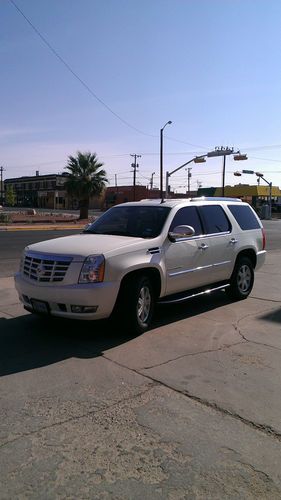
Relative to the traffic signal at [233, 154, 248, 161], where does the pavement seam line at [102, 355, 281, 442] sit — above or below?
below

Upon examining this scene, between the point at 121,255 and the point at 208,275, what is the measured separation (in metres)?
2.11

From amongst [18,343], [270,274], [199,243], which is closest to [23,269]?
[18,343]

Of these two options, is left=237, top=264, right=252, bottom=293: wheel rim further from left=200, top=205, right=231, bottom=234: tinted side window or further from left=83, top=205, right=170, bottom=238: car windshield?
left=83, top=205, right=170, bottom=238: car windshield

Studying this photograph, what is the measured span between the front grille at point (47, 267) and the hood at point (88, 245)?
95 mm

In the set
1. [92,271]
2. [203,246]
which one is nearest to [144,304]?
[92,271]

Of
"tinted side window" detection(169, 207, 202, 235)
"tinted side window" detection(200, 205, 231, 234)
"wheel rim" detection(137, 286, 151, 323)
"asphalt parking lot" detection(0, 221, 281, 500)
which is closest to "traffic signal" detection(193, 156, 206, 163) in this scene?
"tinted side window" detection(200, 205, 231, 234)

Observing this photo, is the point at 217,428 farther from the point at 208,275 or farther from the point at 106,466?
the point at 208,275

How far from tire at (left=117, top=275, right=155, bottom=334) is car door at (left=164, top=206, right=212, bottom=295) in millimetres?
523

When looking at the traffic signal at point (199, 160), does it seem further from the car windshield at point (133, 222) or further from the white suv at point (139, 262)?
the car windshield at point (133, 222)

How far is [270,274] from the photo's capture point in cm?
1220

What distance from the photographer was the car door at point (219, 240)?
7.78 metres

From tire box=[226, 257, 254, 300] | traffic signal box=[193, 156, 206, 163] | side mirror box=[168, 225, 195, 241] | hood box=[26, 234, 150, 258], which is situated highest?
traffic signal box=[193, 156, 206, 163]

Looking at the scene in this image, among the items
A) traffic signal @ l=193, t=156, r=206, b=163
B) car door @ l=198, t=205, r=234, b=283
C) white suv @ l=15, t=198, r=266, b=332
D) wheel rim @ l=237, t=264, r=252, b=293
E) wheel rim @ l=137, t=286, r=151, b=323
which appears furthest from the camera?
traffic signal @ l=193, t=156, r=206, b=163

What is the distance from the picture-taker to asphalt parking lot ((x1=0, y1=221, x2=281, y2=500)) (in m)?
3.08
